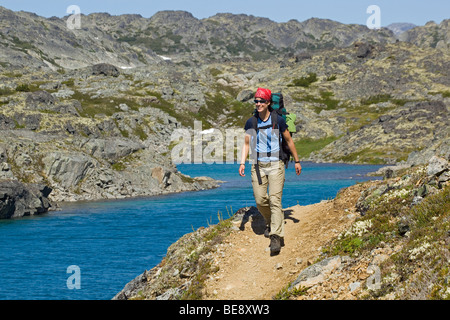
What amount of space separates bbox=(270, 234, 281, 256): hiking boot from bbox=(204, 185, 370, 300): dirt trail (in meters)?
0.16

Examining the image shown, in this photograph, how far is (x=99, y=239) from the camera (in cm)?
5428

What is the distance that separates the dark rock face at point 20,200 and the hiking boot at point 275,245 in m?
60.0

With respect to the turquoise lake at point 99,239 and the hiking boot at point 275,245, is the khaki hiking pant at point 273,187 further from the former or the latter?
the turquoise lake at point 99,239

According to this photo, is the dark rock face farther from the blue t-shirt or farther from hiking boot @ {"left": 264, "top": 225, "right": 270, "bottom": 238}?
the blue t-shirt

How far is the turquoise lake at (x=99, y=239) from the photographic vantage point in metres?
35.9

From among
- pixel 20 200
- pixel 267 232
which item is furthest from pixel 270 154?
pixel 20 200

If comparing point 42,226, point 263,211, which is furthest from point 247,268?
point 42,226

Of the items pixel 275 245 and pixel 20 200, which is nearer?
pixel 275 245

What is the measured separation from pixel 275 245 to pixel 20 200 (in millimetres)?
62787

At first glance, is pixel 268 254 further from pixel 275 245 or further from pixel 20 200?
pixel 20 200

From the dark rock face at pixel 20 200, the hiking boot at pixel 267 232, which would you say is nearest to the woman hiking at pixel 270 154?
the hiking boot at pixel 267 232

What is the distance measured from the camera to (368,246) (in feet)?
46.5

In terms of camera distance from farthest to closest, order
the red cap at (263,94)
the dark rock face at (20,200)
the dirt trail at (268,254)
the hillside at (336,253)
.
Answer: the dark rock face at (20,200), the red cap at (263,94), the dirt trail at (268,254), the hillside at (336,253)

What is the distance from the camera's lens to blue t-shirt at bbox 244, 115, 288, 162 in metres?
15.8
